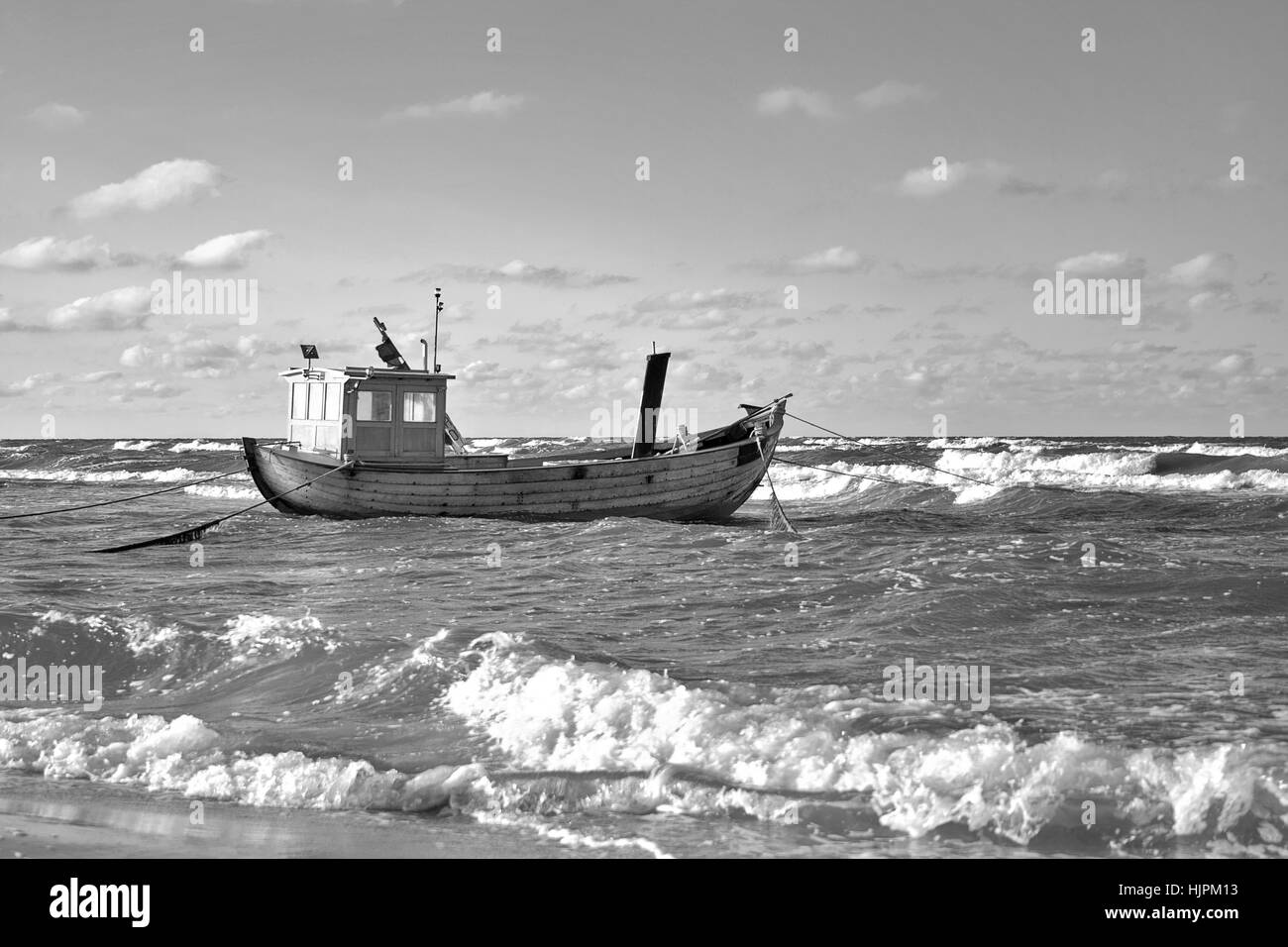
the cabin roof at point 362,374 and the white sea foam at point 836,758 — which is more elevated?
the cabin roof at point 362,374

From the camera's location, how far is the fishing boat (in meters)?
21.0

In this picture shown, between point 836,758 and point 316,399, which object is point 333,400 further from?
point 836,758

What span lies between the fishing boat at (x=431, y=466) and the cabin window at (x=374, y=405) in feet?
0.06

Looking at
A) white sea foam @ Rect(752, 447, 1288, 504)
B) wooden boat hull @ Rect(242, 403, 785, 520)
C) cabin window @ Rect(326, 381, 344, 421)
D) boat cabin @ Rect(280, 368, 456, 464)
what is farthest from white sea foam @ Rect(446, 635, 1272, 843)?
white sea foam @ Rect(752, 447, 1288, 504)

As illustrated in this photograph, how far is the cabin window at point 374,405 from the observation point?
2139cm

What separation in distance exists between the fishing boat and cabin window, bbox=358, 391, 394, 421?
0.02m

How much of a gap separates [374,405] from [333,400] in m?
0.83

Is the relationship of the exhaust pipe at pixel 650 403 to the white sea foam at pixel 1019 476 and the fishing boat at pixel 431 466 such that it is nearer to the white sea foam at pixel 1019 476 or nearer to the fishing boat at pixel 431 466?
the fishing boat at pixel 431 466

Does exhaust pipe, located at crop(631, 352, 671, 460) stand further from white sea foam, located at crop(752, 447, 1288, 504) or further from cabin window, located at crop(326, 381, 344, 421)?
white sea foam, located at crop(752, 447, 1288, 504)

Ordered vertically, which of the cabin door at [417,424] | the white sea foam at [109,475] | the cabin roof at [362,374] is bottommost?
the white sea foam at [109,475]

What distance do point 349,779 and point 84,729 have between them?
2.13 metres

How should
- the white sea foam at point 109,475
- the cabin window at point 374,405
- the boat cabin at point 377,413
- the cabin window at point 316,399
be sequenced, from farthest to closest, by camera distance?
1. the white sea foam at point 109,475
2. the cabin window at point 316,399
3. the cabin window at point 374,405
4. the boat cabin at point 377,413

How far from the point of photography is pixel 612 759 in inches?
251

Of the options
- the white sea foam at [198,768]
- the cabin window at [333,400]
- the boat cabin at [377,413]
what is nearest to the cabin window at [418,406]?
the boat cabin at [377,413]
